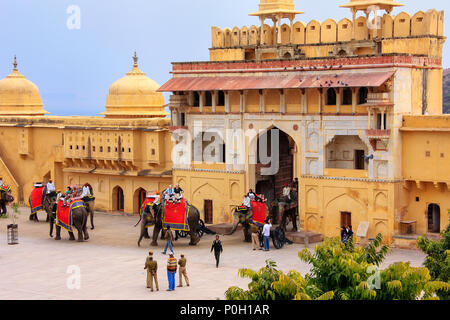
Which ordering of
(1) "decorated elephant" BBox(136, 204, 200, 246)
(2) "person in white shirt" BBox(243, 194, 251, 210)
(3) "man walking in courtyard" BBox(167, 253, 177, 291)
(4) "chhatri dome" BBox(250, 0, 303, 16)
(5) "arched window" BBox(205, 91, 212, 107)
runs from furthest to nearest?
(4) "chhatri dome" BBox(250, 0, 303, 16) → (5) "arched window" BBox(205, 91, 212, 107) → (2) "person in white shirt" BBox(243, 194, 251, 210) → (1) "decorated elephant" BBox(136, 204, 200, 246) → (3) "man walking in courtyard" BBox(167, 253, 177, 291)

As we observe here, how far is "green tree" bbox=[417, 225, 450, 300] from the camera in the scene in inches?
776

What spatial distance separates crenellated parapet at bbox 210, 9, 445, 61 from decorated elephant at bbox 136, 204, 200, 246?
23.6 feet

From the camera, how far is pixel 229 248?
96.8 feet

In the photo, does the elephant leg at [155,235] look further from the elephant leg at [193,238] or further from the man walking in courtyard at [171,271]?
the man walking in courtyard at [171,271]

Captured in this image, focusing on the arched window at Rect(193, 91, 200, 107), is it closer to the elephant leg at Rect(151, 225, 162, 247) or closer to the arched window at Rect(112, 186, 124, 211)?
the arched window at Rect(112, 186, 124, 211)

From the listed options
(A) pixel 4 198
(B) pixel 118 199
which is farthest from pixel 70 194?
(B) pixel 118 199

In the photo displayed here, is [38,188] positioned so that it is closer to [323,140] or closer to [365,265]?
[323,140]

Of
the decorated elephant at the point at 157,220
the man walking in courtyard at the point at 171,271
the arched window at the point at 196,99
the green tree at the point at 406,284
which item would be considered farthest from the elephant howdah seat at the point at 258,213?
the green tree at the point at 406,284

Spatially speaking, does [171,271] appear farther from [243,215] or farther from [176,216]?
[243,215]

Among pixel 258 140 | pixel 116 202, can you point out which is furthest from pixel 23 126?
pixel 258 140

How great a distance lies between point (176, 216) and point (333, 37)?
29.2 ft

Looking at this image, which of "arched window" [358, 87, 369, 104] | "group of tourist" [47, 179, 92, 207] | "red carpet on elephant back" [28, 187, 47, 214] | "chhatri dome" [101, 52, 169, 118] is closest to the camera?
"arched window" [358, 87, 369, 104]

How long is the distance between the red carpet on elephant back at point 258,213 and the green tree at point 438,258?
9.30m

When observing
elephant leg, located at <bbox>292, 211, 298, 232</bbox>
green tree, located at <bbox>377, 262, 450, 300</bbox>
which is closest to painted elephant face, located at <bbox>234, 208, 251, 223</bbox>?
elephant leg, located at <bbox>292, 211, 298, 232</bbox>
